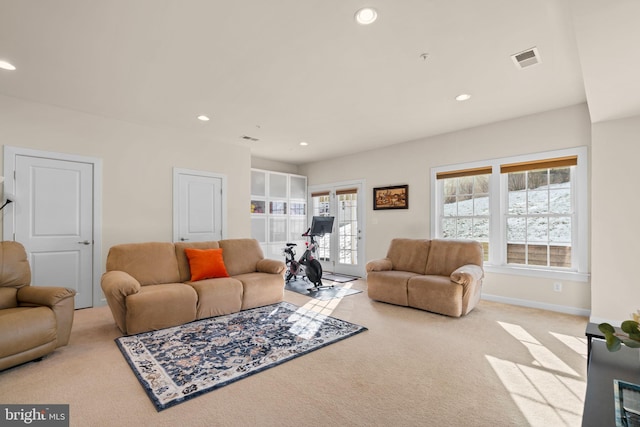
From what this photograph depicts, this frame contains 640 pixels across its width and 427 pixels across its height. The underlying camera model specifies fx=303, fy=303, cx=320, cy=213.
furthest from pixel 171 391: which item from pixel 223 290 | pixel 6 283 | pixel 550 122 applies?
pixel 550 122

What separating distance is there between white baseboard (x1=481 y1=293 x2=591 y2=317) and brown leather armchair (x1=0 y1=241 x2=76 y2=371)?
5122 millimetres

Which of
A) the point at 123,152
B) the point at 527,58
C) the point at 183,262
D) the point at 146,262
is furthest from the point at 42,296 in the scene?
the point at 527,58

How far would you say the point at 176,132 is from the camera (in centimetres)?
492

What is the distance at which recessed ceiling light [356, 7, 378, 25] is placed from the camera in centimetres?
210

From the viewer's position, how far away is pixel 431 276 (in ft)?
13.7

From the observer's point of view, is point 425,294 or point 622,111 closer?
point 622,111

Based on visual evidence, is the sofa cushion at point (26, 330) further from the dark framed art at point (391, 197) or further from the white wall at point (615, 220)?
the white wall at point (615, 220)

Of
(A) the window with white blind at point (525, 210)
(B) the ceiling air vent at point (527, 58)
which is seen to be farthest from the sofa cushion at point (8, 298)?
(A) the window with white blind at point (525, 210)

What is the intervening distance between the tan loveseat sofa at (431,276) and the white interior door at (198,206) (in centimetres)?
282

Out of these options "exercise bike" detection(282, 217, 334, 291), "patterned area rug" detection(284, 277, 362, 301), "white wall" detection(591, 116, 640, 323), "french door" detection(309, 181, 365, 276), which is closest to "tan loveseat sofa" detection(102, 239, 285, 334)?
"patterned area rug" detection(284, 277, 362, 301)

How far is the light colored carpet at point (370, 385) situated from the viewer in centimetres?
183

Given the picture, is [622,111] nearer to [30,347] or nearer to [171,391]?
[171,391]

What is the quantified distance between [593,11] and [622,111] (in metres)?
2.13

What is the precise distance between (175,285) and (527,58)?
4.28m
